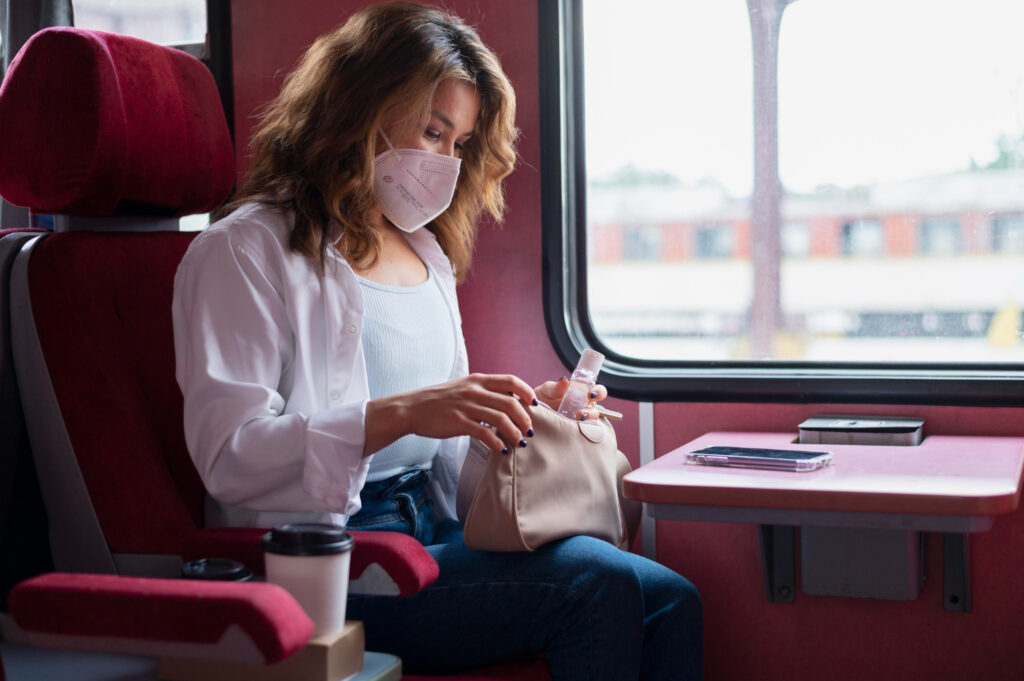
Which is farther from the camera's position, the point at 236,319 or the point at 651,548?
the point at 651,548

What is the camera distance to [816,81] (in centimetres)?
232

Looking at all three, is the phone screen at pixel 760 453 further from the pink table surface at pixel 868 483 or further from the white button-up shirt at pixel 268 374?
the white button-up shirt at pixel 268 374

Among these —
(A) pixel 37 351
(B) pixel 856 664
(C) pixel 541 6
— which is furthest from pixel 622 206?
(A) pixel 37 351

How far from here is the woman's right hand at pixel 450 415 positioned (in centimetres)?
157

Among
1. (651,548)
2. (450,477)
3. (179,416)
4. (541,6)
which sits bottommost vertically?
(651,548)

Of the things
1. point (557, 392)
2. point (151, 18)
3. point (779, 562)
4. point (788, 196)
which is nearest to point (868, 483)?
point (557, 392)

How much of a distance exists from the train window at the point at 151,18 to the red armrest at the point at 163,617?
178 centimetres

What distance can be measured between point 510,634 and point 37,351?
0.89 metres

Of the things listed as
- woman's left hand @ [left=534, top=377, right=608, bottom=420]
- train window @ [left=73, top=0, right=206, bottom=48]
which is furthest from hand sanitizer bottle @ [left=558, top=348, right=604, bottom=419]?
train window @ [left=73, top=0, right=206, bottom=48]

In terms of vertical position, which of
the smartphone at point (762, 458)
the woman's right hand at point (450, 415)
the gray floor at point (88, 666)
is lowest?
the gray floor at point (88, 666)

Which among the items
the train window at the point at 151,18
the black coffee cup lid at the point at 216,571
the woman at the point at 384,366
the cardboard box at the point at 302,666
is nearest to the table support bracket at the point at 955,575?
the woman at the point at 384,366

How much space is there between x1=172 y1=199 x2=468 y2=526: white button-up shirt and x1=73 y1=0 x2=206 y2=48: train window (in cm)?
107

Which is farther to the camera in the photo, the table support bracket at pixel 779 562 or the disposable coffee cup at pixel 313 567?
the table support bracket at pixel 779 562

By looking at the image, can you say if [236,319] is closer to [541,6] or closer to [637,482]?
[637,482]
